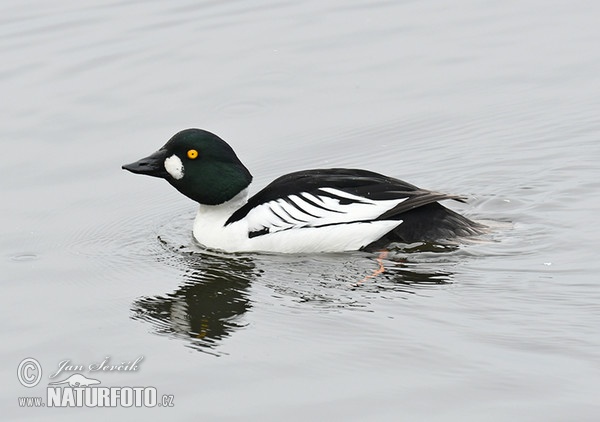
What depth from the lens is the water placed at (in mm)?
6934

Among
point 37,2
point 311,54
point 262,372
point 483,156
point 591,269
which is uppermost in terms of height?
point 37,2

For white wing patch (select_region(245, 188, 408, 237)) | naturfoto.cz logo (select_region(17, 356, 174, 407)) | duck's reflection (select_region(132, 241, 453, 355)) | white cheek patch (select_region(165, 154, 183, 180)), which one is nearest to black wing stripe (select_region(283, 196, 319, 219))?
white wing patch (select_region(245, 188, 408, 237))

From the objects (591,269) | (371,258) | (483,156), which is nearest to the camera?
(591,269)

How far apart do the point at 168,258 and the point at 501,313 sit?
2985mm

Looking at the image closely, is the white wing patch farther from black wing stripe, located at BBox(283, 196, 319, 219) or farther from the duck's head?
the duck's head

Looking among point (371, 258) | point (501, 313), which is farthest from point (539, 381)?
point (371, 258)

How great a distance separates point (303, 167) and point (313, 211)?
6.32ft

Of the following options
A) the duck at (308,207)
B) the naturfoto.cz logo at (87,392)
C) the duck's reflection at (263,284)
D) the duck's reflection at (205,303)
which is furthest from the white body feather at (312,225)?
the naturfoto.cz logo at (87,392)

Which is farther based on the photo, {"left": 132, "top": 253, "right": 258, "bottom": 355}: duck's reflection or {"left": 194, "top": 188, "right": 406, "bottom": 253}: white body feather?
{"left": 194, "top": 188, "right": 406, "bottom": 253}: white body feather

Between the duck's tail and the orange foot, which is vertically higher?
the duck's tail

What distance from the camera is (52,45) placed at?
14.4 meters

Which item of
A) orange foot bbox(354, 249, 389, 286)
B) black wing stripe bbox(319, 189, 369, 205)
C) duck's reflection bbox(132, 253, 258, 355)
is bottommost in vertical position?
duck's reflection bbox(132, 253, 258, 355)

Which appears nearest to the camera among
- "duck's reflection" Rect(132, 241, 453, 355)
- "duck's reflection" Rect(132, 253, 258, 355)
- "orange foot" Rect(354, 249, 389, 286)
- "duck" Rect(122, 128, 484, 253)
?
"duck's reflection" Rect(132, 253, 258, 355)

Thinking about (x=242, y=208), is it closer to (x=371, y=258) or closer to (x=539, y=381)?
(x=371, y=258)
